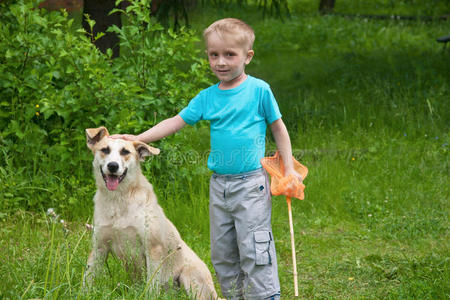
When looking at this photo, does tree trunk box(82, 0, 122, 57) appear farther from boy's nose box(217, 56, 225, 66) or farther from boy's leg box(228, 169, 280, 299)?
boy's leg box(228, 169, 280, 299)

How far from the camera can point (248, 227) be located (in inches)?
147

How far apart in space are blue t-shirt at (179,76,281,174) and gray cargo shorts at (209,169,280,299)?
0.09 metres

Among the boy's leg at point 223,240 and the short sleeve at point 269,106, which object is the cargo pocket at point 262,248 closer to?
the boy's leg at point 223,240

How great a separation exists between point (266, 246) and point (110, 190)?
1.13m

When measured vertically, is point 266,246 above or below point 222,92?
below

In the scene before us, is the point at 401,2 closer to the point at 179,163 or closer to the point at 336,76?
the point at 336,76

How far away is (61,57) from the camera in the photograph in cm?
568

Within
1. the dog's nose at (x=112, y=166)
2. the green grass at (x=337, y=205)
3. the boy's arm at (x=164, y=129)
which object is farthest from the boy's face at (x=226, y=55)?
the green grass at (x=337, y=205)

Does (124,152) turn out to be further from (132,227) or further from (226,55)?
(226,55)

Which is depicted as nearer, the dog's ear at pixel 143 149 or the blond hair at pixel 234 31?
the blond hair at pixel 234 31

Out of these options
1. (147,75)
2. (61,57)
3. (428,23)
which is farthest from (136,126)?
(428,23)

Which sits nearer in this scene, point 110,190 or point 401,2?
point 110,190

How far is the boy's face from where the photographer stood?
358 cm

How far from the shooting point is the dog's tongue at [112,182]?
3.82 m
